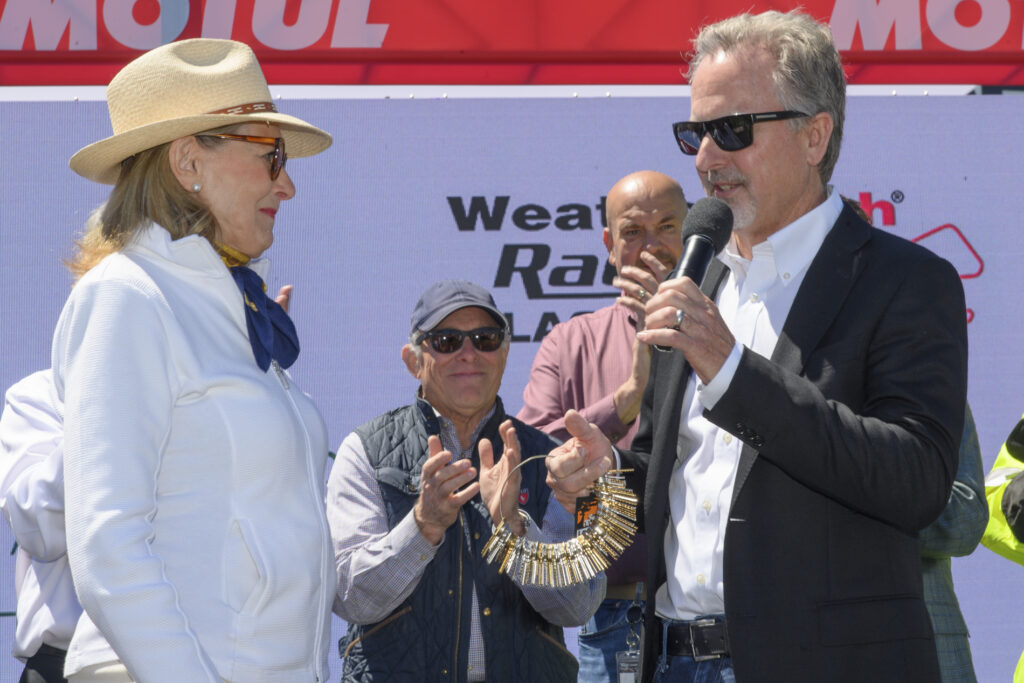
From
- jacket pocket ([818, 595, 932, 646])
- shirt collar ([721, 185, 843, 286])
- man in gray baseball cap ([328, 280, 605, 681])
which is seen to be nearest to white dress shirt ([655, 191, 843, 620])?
shirt collar ([721, 185, 843, 286])

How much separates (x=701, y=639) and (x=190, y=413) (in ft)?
3.47

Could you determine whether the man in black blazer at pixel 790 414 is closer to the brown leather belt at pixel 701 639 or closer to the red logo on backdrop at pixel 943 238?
the brown leather belt at pixel 701 639

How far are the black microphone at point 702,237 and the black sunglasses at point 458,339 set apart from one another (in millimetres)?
1305

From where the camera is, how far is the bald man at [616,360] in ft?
12.0

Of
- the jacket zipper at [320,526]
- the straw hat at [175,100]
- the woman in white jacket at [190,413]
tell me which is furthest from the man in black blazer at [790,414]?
the straw hat at [175,100]

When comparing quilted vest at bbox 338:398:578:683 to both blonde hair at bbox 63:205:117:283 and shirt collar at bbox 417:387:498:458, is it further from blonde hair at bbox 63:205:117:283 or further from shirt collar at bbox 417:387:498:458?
blonde hair at bbox 63:205:117:283

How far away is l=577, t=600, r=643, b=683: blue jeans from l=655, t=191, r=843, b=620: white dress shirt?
122cm

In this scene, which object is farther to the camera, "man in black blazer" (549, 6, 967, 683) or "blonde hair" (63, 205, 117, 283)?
"blonde hair" (63, 205, 117, 283)

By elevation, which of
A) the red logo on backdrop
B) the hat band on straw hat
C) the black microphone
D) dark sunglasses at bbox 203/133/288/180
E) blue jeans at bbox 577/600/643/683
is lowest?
blue jeans at bbox 577/600/643/683

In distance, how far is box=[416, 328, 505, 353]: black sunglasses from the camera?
3580mm

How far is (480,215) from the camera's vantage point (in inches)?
182

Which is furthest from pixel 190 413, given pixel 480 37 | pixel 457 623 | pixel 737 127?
pixel 480 37

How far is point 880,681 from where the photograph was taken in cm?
212

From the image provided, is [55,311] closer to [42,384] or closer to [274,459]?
[42,384]
